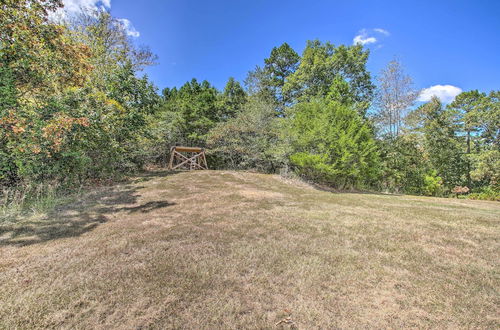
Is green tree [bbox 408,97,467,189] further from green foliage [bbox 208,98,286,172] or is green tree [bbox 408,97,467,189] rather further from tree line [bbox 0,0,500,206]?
green foliage [bbox 208,98,286,172]

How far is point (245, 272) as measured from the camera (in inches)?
86.8

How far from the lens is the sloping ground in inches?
64.1

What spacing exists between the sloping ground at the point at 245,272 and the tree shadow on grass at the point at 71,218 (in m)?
0.04

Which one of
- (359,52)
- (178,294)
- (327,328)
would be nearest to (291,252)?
(327,328)

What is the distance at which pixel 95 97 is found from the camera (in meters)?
7.68

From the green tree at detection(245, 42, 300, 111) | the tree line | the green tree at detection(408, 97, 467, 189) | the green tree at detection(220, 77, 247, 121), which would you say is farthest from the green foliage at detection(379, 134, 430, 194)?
the green tree at detection(220, 77, 247, 121)

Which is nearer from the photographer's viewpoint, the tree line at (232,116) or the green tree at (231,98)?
the tree line at (232,116)

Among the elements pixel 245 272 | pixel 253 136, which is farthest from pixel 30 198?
pixel 253 136

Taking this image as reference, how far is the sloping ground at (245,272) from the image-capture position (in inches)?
64.1

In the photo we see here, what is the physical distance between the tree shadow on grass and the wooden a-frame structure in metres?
7.30

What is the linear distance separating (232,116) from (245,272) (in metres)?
15.4

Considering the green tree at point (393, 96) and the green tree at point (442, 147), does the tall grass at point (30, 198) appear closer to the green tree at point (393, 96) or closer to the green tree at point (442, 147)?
the green tree at point (393, 96)

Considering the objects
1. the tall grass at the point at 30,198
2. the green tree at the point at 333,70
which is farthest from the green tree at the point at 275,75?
the tall grass at the point at 30,198

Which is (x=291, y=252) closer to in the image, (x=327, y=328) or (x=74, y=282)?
(x=327, y=328)
